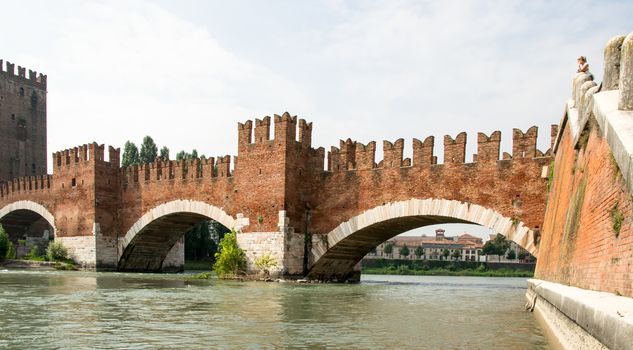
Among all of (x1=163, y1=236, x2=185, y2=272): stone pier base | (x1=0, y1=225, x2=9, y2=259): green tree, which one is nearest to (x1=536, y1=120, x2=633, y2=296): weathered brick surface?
(x1=163, y1=236, x2=185, y2=272): stone pier base

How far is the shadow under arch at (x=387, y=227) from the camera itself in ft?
54.7

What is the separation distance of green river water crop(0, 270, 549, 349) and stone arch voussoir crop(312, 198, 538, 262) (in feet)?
6.35

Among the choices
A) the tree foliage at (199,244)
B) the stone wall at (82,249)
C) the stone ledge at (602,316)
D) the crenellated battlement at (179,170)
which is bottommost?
the tree foliage at (199,244)

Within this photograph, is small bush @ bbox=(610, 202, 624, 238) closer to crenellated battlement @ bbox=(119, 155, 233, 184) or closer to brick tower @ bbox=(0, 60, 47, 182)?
crenellated battlement @ bbox=(119, 155, 233, 184)

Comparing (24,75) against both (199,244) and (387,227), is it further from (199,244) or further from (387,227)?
(387,227)

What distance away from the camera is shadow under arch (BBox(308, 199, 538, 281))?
16.7 metres

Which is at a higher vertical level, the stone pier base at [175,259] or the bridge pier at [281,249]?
the bridge pier at [281,249]

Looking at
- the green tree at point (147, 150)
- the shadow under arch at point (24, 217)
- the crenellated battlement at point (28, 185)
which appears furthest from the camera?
the green tree at point (147, 150)

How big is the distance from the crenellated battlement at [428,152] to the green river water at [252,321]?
3992 millimetres

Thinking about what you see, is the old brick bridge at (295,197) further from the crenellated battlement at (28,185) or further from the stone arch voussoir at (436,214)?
the crenellated battlement at (28,185)

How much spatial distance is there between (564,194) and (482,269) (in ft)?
163

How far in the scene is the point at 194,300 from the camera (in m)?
13.8

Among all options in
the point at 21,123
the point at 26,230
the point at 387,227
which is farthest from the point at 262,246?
the point at 21,123

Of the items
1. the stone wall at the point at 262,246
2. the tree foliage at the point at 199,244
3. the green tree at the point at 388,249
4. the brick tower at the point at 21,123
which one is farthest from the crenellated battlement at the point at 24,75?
the green tree at the point at 388,249
